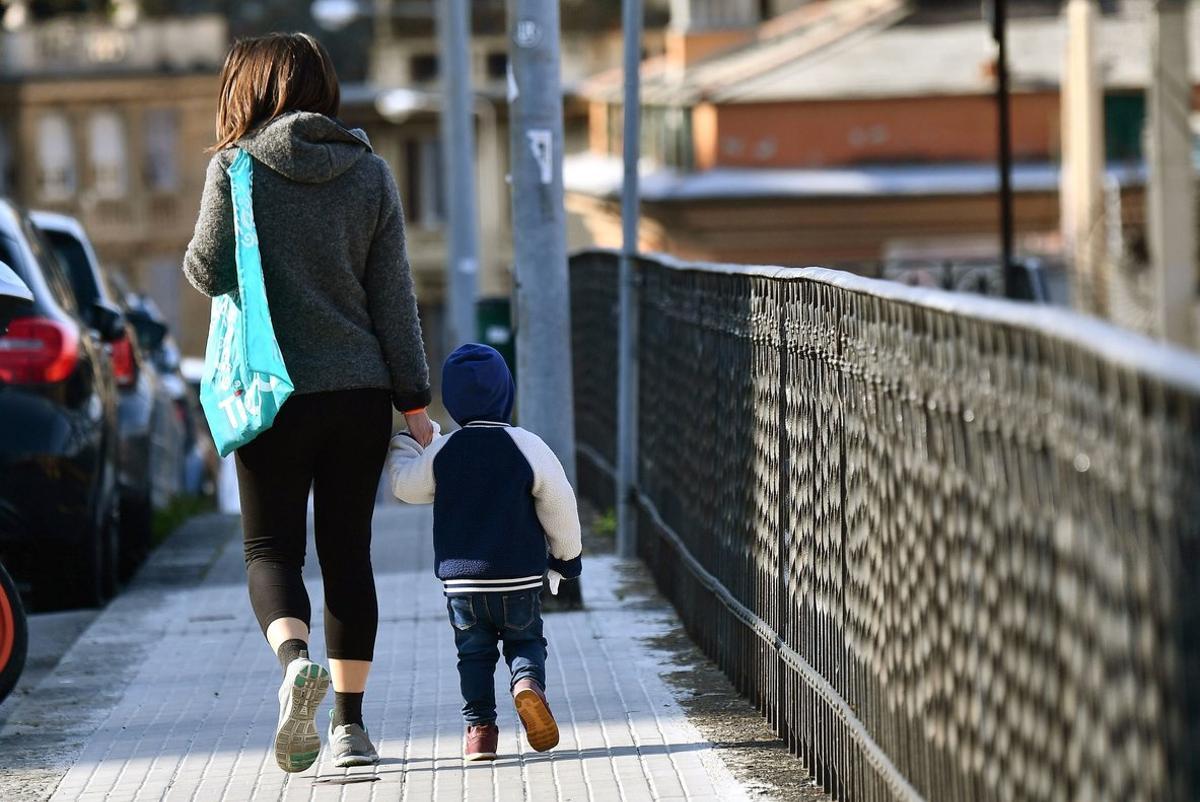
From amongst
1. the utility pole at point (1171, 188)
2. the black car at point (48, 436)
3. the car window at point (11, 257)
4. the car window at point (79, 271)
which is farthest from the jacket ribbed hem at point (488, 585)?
the utility pole at point (1171, 188)

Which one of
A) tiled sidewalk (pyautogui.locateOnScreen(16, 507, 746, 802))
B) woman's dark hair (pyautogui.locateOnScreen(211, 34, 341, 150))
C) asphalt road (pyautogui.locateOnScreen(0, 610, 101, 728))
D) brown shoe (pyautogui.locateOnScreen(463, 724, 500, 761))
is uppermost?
woman's dark hair (pyautogui.locateOnScreen(211, 34, 341, 150))

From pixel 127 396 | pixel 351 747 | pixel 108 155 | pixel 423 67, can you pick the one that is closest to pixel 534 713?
pixel 351 747

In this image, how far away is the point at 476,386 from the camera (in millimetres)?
5367

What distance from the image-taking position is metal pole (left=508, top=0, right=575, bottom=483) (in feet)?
27.6

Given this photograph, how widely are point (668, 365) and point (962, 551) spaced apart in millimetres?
4436

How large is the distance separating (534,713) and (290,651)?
586 mm

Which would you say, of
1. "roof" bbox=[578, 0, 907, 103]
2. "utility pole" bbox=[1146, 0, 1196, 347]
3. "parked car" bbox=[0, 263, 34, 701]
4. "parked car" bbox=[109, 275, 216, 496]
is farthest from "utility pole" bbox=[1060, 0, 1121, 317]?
"parked car" bbox=[0, 263, 34, 701]

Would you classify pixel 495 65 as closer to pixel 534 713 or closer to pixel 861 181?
pixel 861 181

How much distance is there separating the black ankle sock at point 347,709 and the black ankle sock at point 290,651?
0.75 ft

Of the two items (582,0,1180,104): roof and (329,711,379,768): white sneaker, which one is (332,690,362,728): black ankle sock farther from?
(582,0,1180,104): roof

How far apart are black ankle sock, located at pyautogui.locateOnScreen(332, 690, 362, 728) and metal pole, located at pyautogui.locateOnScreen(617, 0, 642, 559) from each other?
419cm

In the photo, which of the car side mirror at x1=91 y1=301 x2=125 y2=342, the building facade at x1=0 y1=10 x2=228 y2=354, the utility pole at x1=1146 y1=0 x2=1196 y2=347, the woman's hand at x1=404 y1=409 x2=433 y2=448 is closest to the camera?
the woman's hand at x1=404 y1=409 x2=433 y2=448

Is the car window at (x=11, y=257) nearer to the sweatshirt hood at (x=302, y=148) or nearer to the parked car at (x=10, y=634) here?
the parked car at (x=10, y=634)

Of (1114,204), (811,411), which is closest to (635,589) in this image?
(811,411)
